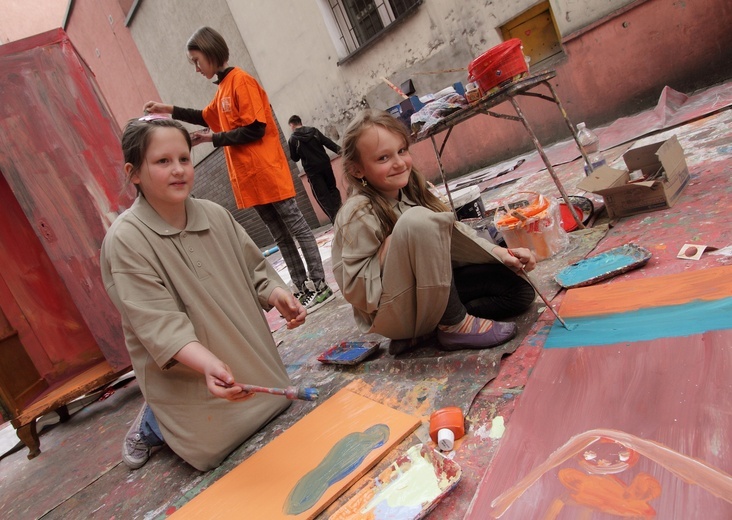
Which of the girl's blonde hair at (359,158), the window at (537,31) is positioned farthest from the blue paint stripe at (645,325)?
the window at (537,31)

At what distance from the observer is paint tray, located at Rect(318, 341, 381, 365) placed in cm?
189

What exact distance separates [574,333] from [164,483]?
1546 mm

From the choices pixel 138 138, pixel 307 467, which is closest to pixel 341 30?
pixel 138 138

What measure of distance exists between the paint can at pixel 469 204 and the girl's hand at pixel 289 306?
167 cm

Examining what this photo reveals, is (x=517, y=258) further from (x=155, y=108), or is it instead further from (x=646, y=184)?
(x=155, y=108)

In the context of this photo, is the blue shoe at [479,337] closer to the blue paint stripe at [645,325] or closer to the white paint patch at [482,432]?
the blue paint stripe at [645,325]

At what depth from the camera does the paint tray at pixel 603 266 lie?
5.44 feet

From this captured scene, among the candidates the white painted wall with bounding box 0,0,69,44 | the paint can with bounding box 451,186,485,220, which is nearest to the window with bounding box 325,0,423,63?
the paint can with bounding box 451,186,485,220

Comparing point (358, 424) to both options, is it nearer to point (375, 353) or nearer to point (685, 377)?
point (375, 353)

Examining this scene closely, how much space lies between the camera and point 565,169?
139 inches

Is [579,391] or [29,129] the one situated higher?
[29,129]

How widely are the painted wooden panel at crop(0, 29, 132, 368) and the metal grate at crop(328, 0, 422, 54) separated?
431 centimetres

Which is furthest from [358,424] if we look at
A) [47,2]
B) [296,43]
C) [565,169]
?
[47,2]

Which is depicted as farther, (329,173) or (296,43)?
(296,43)
